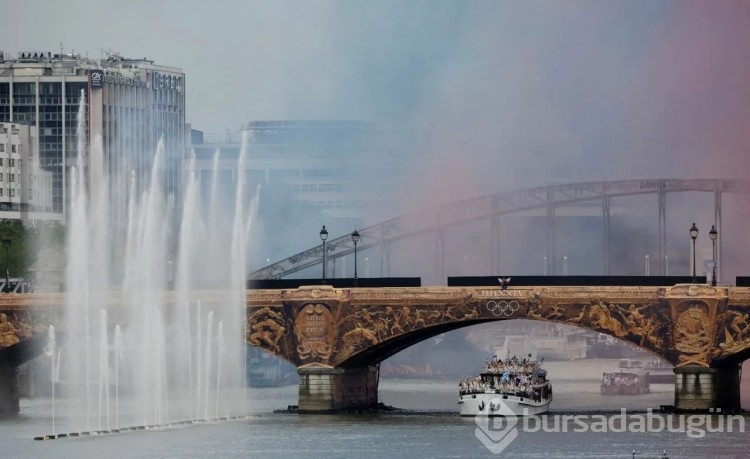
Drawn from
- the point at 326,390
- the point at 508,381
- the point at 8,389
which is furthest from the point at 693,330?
the point at 8,389

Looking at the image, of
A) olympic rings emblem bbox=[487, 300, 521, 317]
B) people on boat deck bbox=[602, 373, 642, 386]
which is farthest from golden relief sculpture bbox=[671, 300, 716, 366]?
people on boat deck bbox=[602, 373, 642, 386]

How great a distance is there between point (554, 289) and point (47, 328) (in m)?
30.6

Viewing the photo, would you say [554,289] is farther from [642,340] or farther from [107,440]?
[107,440]

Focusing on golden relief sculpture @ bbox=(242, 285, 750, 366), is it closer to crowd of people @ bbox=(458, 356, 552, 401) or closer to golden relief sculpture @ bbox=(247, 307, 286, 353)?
golden relief sculpture @ bbox=(247, 307, 286, 353)

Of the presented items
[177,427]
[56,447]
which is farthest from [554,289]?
[56,447]

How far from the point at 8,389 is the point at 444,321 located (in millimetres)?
30865

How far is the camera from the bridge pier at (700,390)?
14112cm

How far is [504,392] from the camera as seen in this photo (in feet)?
481

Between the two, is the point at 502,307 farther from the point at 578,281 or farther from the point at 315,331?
the point at 315,331

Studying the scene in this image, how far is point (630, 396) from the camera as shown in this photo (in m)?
184

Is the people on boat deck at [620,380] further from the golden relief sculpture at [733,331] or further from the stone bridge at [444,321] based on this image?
the golden relief sculpture at [733,331]

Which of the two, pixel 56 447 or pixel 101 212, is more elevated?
pixel 101 212

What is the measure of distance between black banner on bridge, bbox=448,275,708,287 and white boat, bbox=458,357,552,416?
17.3ft

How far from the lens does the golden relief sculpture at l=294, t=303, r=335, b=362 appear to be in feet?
481
